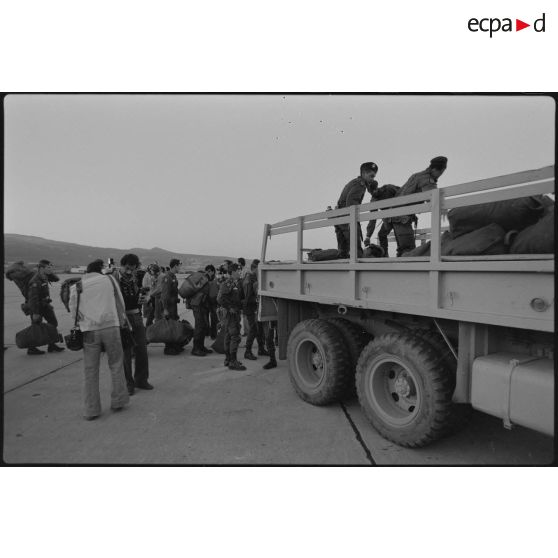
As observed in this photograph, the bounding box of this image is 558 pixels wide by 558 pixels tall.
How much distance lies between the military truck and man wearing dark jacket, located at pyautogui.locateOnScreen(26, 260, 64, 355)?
4899 mm

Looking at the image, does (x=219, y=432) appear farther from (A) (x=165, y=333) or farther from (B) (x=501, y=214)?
(A) (x=165, y=333)

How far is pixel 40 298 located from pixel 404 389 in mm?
6193

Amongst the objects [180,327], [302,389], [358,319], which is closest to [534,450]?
[358,319]

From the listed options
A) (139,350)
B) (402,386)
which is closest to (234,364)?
(139,350)

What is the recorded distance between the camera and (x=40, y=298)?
6.12 m

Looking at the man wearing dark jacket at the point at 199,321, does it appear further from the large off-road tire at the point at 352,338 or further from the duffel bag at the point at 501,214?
the duffel bag at the point at 501,214

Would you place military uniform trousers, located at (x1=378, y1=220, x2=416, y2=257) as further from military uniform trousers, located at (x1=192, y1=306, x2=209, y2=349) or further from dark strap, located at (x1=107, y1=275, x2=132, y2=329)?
military uniform trousers, located at (x1=192, y1=306, x2=209, y2=349)

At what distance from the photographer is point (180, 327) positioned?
20.7 ft

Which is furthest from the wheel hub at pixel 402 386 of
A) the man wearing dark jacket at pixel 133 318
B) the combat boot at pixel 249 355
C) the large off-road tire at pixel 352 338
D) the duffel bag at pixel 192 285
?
the duffel bag at pixel 192 285

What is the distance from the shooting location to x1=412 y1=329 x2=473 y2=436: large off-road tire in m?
2.76

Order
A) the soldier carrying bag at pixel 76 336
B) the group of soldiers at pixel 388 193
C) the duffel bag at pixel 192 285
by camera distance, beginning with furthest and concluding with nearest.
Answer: the duffel bag at pixel 192 285, the group of soldiers at pixel 388 193, the soldier carrying bag at pixel 76 336

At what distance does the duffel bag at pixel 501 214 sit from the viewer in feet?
8.73

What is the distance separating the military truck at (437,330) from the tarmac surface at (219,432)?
0.92 feet
